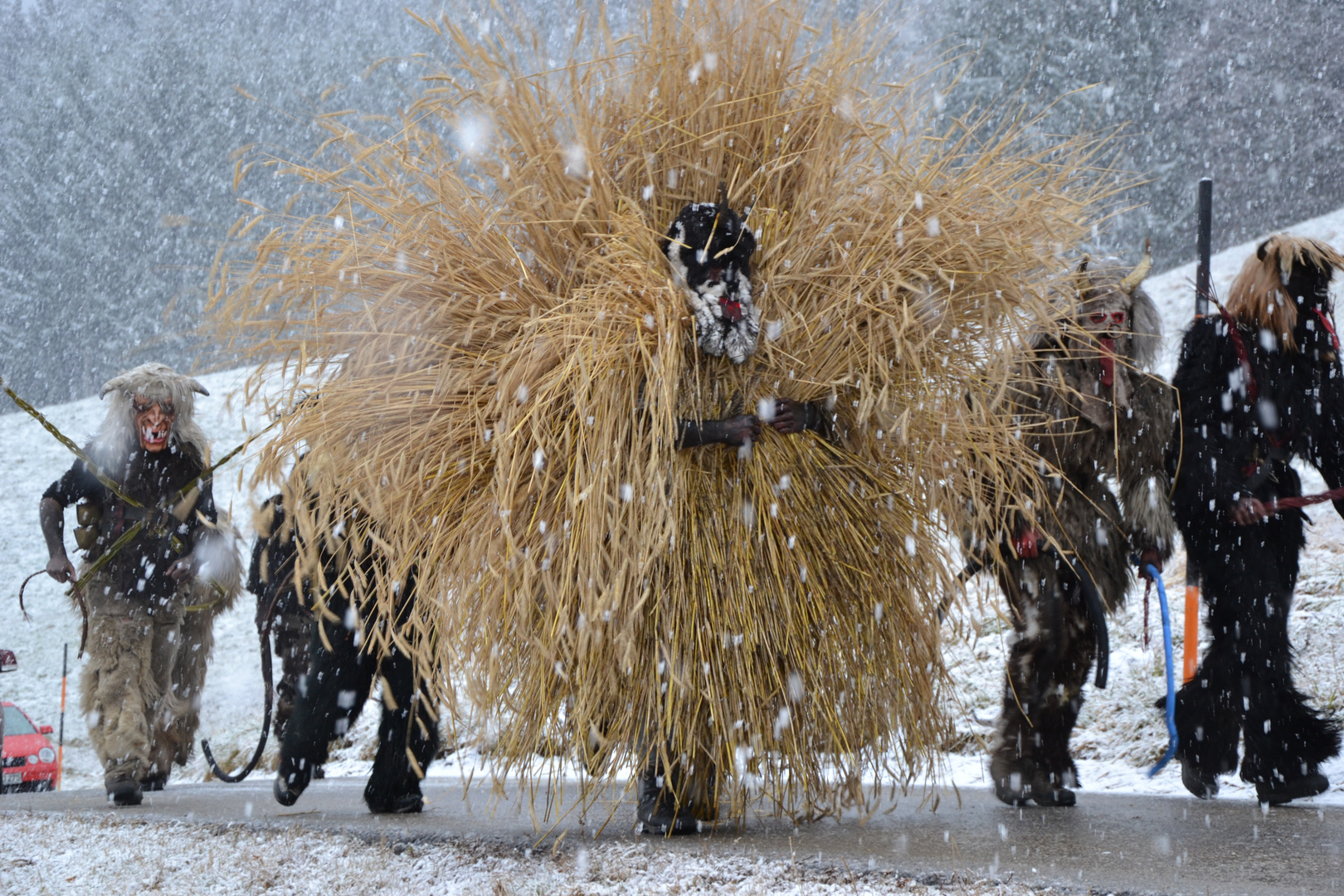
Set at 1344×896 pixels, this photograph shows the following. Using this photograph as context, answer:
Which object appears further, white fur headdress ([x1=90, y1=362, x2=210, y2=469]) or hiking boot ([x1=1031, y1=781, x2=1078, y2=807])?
white fur headdress ([x1=90, y1=362, x2=210, y2=469])

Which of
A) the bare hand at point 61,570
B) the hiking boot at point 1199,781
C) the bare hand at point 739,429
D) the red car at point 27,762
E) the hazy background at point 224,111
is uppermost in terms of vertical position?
the hazy background at point 224,111

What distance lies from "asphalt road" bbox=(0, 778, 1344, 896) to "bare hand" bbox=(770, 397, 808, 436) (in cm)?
113

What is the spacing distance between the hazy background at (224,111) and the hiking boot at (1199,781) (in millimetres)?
21880

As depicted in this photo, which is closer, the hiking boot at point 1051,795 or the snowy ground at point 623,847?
the snowy ground at point 623,847

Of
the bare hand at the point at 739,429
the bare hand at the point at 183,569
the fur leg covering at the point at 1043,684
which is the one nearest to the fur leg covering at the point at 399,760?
the bare hand at the point at 183,569

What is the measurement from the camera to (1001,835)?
3.37 meters

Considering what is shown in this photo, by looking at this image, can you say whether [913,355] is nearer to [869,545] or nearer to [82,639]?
[869,545]

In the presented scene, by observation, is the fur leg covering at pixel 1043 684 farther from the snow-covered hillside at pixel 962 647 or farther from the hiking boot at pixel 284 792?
the hiking boot at pixel 284 792

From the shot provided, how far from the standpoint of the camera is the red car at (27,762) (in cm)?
817

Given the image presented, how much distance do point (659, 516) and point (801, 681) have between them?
2.09 ft

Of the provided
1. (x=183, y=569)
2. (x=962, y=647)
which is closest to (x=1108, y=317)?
(x=962, y=647)

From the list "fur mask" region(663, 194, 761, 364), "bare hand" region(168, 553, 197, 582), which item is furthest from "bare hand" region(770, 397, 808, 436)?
"bare hand" region(168, 553, 197, 582)

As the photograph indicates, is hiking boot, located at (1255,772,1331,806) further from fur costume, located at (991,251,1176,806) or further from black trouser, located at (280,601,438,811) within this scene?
black trouser, located at (280,601,438,811)

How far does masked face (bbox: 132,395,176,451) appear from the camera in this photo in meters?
5.59
